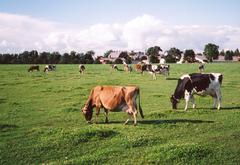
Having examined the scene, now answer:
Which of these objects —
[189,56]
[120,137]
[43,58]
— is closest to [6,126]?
[120,137]

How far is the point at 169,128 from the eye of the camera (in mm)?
14086

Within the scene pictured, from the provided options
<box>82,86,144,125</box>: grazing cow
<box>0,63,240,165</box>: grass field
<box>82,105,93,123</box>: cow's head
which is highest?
<box>82,86,144,125</box>: grazing cow

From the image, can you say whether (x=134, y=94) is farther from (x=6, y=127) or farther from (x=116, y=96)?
(x=6, y=127)

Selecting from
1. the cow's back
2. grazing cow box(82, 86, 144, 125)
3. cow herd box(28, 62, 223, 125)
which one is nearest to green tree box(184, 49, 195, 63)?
cow herd box(28, 62, 223, 125)

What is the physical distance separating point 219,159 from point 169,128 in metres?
4.03

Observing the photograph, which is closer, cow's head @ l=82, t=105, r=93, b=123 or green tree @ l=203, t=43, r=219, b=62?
cow's head @ l=82, t=105, r=93, b=123

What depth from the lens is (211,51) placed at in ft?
491

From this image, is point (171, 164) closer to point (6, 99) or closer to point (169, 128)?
point (169, 128)

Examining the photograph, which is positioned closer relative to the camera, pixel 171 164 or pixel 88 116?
pixel 171 164

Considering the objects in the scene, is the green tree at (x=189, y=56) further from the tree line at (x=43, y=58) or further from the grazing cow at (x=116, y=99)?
the grazing cow at (x=116, y=99)

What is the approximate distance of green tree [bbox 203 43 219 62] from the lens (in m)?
150


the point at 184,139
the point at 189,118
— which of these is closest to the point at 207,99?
the point at 189,118

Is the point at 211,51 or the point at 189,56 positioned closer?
the point at 189,56

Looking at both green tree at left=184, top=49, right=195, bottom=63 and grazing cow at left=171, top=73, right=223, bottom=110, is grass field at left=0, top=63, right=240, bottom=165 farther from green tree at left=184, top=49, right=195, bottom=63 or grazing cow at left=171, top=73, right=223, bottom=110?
green tree at left=184, top=49, right=195, bottom=63
